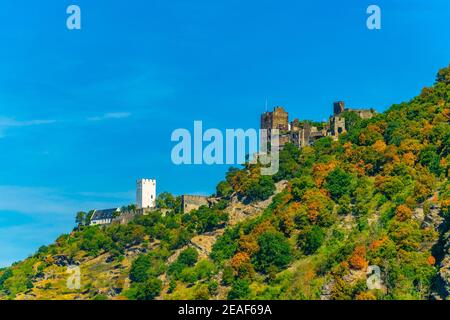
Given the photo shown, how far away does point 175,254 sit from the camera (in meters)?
99.7

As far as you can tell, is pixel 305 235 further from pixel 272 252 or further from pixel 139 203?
pixel 139 203

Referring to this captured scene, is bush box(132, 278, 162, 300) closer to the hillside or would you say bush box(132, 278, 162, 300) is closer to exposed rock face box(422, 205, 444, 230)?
the hillside

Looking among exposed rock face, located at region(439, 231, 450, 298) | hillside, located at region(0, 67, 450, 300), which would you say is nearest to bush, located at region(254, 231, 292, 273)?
hillside, located at region(0, 67, 450, 300)

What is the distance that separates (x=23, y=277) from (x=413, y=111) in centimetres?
4370

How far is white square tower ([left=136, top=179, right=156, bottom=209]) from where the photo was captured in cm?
12769

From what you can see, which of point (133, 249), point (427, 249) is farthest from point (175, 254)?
point (427, 249)

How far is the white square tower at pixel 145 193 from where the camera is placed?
419ft

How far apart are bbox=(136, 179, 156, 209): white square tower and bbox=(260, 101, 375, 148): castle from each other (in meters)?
17.3

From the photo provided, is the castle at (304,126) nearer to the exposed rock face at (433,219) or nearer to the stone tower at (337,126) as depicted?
the stone tower at (337,126)

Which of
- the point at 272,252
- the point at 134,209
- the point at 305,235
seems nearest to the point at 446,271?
the point at 305,235

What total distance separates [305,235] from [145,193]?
4590 cm

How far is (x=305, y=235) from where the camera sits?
3378 inches
